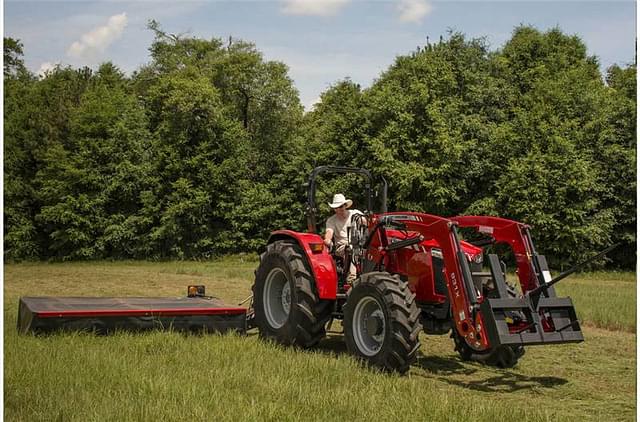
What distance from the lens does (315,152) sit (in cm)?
3070

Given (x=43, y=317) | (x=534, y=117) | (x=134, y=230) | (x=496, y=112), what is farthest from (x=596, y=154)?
(x=43, y=317)

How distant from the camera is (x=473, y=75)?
31109 mm

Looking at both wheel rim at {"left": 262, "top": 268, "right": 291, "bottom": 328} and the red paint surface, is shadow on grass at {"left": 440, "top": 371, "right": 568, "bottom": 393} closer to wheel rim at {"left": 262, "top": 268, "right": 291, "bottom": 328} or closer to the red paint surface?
wheel rim at {"left": 262, "top": 268, "right": 291, "bottom": 328}

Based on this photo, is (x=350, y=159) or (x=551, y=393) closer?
(x=551, y=393)

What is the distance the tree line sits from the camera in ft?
87.1

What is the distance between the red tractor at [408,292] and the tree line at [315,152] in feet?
58.5

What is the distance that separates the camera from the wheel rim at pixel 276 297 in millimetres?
9617

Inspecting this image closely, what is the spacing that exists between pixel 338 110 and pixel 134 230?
10008mm

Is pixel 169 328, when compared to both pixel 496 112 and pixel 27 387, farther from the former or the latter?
pixel 496 112

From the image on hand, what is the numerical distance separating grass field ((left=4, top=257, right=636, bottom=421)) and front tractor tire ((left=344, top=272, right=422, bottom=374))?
0.71 ft

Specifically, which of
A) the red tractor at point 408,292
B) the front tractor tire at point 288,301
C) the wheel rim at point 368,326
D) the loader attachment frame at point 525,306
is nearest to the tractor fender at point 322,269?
the red tractor at point 408,292

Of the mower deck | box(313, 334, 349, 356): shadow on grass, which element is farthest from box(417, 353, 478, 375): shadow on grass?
the mower deck

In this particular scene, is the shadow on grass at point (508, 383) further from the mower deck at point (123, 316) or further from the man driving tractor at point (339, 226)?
the mower deck at point (123, 316)

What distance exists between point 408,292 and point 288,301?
2390 mm
